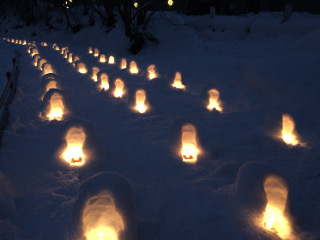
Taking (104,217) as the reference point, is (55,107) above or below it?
above

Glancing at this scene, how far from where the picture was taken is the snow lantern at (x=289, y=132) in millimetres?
4934

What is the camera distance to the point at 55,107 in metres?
5.88

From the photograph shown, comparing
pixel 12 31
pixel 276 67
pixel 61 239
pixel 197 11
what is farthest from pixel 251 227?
pixel 12 31

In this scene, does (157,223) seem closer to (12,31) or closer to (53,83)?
(53,83)

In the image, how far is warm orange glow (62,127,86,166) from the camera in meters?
4.11

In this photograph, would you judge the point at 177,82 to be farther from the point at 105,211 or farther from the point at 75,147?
the point at 105,211

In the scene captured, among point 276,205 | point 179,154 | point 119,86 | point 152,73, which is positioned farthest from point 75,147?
point 152,73

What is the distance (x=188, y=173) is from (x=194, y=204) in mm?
716

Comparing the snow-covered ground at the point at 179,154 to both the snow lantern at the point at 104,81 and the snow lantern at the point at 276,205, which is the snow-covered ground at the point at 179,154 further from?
the snow lantern at the point at 104,81

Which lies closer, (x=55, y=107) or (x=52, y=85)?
(x=55, y=107)

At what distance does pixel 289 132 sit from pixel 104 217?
4.26 metres

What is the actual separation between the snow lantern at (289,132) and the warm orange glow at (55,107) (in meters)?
5.24

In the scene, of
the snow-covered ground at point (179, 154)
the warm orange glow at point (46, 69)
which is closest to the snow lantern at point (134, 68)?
the snow-covered ground at point (179, 154)

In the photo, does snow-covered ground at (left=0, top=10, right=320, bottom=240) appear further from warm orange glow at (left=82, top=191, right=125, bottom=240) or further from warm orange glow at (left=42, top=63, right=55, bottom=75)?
warm orange glow at (left=42, top=63, right=55, bottom=75)
